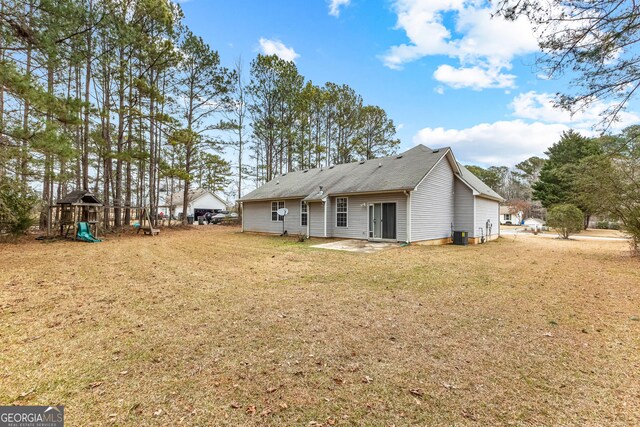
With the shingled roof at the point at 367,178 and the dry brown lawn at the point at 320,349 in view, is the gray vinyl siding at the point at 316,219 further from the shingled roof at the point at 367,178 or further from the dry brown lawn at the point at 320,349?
the dry brown lawn at the point at 320,349

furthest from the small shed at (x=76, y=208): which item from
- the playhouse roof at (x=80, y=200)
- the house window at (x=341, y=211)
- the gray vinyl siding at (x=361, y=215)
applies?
the house window at (x=341, y=211)

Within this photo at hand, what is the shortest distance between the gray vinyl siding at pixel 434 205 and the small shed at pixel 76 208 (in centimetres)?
1505

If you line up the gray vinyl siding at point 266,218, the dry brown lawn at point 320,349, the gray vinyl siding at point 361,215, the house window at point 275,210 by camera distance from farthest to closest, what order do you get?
the house window at point 275,210, the gray vinyl siding at point 266,218, the gray vinyl siding at point 361,215, the dry brown lawn at point 320,349

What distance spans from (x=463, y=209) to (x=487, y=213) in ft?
9.14

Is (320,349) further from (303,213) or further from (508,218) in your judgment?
(508,218)

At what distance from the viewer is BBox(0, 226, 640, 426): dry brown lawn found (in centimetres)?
227

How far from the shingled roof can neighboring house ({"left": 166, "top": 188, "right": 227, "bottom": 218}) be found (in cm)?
2150

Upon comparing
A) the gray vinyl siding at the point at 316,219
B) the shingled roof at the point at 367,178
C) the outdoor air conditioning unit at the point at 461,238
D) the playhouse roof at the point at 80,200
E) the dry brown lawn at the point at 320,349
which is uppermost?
the shingled roof at the point at 367,178

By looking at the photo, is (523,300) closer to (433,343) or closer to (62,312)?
(433,343)

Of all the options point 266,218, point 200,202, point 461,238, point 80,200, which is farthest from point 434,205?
point 200,202

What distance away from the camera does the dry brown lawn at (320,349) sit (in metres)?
2.27

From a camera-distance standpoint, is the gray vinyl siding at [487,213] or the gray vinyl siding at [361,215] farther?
the gray vinyl siding at [487,213]

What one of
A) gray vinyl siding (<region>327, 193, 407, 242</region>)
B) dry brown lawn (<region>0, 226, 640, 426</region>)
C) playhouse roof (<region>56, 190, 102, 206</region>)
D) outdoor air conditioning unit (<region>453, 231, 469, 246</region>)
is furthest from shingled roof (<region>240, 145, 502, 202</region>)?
playhouse roof (<region>56, 190, 102, 206</region>)

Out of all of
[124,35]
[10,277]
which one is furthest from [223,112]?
[10,277]
